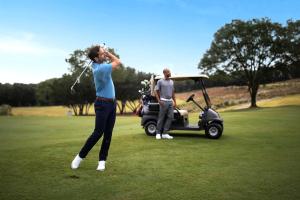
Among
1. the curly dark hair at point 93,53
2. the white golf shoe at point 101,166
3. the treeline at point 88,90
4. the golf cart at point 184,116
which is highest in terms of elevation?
the treeline at point 88,90

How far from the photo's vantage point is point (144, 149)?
971cm

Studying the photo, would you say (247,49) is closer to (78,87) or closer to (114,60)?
(78,87)

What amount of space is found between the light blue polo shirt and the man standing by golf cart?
4878 mm

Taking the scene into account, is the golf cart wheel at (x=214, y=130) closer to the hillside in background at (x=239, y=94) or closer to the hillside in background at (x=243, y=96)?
the hillside in background at (x=243, y=96)

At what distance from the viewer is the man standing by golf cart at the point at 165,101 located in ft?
39.1

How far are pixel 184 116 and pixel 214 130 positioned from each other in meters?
1.09

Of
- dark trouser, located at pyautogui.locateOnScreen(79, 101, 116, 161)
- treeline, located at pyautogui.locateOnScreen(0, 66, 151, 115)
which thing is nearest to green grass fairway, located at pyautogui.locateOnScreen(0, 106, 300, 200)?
dark trouser, located at pyautogui.locateOnScreen(79, 101, 116, 161)

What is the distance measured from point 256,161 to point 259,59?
140 feet

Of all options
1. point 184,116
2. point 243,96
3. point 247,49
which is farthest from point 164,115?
point 243,96

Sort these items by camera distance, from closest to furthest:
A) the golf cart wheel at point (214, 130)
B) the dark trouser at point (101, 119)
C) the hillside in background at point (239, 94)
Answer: the dark trouser at point (101, 119), the golf cart wheel at point (214, 130), the hillside in background at point (239, 94)

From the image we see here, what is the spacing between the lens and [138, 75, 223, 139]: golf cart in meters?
12.4

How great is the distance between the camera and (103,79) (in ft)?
23.0

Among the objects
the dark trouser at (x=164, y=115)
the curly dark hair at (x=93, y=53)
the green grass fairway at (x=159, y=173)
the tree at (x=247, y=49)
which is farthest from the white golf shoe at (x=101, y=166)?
the tree at (x=247, y=49)

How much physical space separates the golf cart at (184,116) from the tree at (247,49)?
120ft
